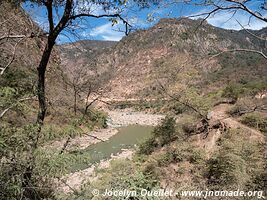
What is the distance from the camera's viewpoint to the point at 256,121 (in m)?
10.6

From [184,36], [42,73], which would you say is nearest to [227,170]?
[184,36]

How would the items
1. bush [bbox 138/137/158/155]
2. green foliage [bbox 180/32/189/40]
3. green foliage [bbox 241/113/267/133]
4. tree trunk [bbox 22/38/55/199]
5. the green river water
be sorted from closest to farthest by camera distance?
green foliage [bbox 180/32/189/40] < tree trunk [bbox 22/38/55/199] < green foliage [bbox 241/113/267/133] < bush [bbox 138/137/158/155] < the green river water

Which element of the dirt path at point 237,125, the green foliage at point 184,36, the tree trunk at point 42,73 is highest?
the green foliage at point 184,36

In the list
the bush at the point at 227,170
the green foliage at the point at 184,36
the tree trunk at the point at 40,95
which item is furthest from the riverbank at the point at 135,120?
the green foliage at the point at 184,36

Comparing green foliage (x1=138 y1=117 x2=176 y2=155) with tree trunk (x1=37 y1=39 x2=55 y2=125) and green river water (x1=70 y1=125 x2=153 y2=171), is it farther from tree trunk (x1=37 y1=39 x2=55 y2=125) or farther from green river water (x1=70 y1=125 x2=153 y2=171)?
tree trunk (x1=37 y1=39 x2=55 y2=125)

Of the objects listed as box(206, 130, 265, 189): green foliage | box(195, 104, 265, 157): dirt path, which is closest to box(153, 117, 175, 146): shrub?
box(195, 104, 265, 157): dirt path

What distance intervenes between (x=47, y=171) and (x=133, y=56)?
98.6m

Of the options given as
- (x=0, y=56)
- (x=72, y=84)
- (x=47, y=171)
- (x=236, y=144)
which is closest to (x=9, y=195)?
(x=47, y=171)

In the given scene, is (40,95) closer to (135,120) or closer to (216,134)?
(216,134)

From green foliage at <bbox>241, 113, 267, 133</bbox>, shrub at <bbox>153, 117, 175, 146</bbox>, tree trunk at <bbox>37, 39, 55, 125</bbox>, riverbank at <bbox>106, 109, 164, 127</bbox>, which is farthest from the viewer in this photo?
riverbank at <bbox>106, 109, 164, 127</bbox>

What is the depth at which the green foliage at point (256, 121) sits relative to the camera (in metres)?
10.4

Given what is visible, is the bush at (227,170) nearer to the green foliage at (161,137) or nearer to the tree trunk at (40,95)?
the green foliage at (161,137)

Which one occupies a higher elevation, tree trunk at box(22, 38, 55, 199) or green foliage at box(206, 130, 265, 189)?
tree trunk at box(22, 38, 55, 199)

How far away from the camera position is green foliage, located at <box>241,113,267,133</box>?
10.4 metres
